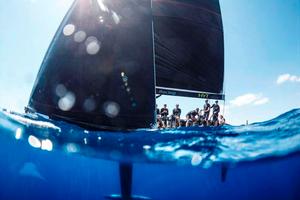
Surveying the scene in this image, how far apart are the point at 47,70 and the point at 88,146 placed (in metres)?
4.39

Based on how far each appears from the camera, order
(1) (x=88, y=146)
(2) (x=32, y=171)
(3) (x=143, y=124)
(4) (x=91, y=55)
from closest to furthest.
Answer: (4) (x=91, y=55)
(3) (x=143, y=124)
(1) (x=88, y=146)
(2) (x=32, y=171)

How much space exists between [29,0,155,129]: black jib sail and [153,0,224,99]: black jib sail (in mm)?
3201

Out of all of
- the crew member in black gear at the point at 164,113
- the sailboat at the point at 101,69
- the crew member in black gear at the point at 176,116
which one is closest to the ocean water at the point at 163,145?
the sailboat at the point at 101,69

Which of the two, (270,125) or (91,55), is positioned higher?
(91,55)

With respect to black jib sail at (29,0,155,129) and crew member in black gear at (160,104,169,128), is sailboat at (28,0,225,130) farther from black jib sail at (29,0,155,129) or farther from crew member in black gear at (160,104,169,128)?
crew member in black gear at (160,104,169,128)

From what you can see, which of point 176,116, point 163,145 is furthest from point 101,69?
point 176,116

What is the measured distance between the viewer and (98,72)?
5.98 meters

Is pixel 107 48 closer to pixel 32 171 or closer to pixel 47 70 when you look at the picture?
pixel 47 70

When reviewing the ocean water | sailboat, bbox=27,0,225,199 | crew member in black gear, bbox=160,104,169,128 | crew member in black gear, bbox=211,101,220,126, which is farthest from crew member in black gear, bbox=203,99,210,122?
sailboat, bbox=27,0,225,199

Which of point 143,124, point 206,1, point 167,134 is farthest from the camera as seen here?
point 206,1

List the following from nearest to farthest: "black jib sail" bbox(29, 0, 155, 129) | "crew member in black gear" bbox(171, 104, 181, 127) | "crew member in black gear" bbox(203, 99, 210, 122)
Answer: "black jib sail" bbox(29, 0, 155, 129), "crew member in black gear" bbox(171, 104, 181, 127), "crew member in black gear" bbox(203, 99, 210, 122)

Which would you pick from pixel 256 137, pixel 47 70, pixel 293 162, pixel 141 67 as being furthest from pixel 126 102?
pixel 293 162

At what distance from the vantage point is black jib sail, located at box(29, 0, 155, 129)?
19.2 feet

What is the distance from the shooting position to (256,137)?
8.90 m
